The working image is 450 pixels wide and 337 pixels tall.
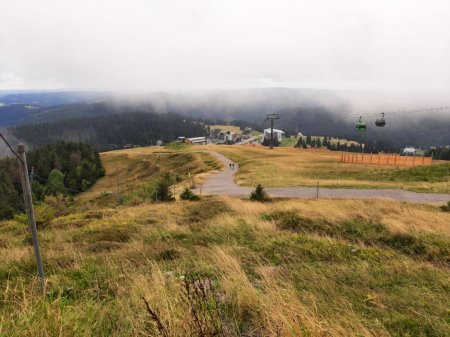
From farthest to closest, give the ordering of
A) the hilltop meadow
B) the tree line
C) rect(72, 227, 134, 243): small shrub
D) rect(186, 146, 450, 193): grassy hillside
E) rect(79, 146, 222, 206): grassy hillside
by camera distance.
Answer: the tree line
rect(79, 146, 222, 206): grassy hillside
rect(186, 146, 450, 193): grassy hillside
rect(72, 227, 134, 243): small shrub
the hilltop meadow

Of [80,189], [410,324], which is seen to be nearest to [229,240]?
[410,324]

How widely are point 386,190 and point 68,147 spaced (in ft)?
384

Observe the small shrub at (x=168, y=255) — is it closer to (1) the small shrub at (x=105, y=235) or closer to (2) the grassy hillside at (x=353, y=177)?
(1) the small shrub at (x=105, y=235)

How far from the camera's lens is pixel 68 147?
12612cm

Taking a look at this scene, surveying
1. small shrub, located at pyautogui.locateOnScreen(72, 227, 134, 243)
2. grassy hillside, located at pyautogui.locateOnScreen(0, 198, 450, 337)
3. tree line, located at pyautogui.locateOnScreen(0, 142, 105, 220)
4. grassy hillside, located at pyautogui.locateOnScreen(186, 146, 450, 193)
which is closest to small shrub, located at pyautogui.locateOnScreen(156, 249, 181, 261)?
grassy hillside, located at pyautogui.locateOnScreen(0, 198, 450, 337)

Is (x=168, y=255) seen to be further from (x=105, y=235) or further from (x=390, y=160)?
(x=390, y=160)

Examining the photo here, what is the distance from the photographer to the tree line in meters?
87.7

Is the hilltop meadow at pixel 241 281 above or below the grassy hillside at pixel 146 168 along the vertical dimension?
above

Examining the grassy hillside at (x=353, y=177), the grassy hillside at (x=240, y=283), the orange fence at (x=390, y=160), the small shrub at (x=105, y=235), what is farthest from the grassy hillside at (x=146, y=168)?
the grassy hillside at (x=240, y=283)

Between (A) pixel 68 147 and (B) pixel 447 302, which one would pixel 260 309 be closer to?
(B) pixel 447 302

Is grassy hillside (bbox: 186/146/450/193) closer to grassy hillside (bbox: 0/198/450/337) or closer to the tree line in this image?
grassy hillside (bbox: 0/198/450/337)

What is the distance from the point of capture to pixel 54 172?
101312 mm

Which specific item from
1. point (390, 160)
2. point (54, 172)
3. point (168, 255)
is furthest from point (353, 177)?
point (54, 172)

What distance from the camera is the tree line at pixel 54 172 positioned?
87688 mm
